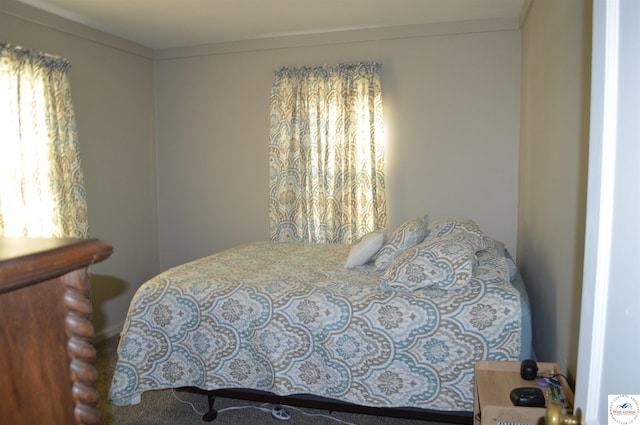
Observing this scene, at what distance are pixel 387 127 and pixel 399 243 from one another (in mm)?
1785

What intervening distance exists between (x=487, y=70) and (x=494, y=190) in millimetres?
1032

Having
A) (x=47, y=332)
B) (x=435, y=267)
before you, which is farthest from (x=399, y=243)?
(x=47, y=332)

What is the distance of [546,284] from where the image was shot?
2.51 m

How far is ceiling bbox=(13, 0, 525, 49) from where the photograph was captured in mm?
3584

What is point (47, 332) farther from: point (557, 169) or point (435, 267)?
point (557, 169)

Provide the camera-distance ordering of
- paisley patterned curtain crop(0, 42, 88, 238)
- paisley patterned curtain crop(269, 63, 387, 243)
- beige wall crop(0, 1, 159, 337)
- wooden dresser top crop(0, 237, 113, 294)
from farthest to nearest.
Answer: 1. paisley patterned curtain crop(269, 63, 387, 243)
2. beige wall crop(0, 1, 159, 337)
3. paisley patterned curtain crop(0, 42, 88, 238)
4. wooden dresser top crop(0, 237, 113, 294)

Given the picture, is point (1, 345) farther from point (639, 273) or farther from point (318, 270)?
point (318, 270)

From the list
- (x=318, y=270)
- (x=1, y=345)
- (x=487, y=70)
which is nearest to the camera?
(x=1, y=345)

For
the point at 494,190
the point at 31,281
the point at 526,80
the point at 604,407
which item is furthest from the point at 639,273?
the point at 494,190

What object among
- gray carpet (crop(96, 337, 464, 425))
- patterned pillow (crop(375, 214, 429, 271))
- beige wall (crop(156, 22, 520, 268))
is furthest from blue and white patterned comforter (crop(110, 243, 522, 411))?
beige wall (crop(156, 22, 520, 268))

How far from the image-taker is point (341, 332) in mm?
2311

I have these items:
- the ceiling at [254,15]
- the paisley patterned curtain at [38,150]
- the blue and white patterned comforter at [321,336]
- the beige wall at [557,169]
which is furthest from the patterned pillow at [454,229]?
the paisley patterned curtain at [38,150]

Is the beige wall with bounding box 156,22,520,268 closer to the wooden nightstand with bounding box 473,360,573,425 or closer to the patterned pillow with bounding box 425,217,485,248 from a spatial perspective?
the patterned pillow with bounding box 425,217,485,248

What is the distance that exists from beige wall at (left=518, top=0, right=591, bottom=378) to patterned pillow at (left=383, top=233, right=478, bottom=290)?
422 mm
